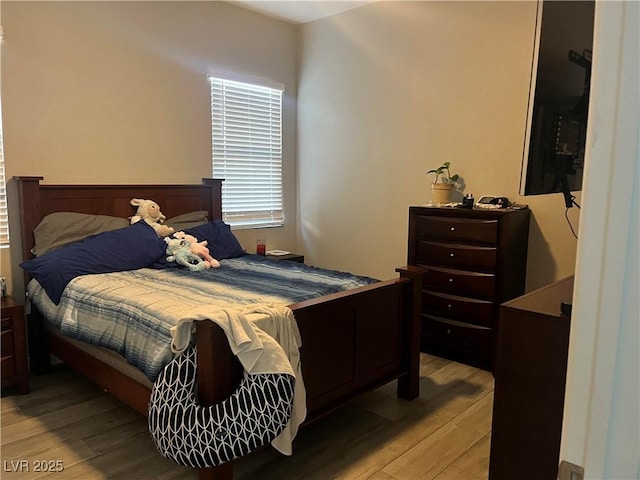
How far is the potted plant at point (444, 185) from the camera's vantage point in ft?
11.8

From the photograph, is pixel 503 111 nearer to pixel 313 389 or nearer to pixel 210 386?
pixel 313 389

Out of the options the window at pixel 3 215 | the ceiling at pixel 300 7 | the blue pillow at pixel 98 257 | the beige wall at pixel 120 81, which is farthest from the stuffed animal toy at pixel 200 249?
the ceiling at pixel 300 7

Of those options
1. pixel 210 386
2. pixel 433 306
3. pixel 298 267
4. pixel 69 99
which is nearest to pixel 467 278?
pixel 433 306

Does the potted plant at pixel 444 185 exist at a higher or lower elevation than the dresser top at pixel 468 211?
higher

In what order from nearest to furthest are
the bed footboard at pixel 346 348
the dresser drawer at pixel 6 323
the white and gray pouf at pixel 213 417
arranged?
the white and gray pouf at pixel 213 417
the bed footboard at pixel 346 348
the dresser drawer at pixel 6 323

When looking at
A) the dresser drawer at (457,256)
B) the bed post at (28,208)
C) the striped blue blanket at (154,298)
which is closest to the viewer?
the striped blue blanket at (154,298)

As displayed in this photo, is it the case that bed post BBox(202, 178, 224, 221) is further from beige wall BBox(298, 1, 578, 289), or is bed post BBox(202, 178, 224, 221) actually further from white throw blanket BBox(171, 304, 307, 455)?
white throw blanket BBox(171, 304, 307, 455)

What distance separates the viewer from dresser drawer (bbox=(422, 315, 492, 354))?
10.8ft

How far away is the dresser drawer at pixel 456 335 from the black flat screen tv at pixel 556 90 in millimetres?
2075

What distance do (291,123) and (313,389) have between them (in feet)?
10.4

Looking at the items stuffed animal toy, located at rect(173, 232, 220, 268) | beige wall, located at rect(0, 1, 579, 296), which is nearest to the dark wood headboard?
beige wall, located at rect(0, 1, 579, 296)

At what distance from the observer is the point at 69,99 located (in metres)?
3.36

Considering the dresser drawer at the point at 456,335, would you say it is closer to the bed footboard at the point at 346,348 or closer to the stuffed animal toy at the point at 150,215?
the bed footboard at the point at 346,348

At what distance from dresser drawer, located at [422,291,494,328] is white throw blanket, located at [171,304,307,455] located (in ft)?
5.39
